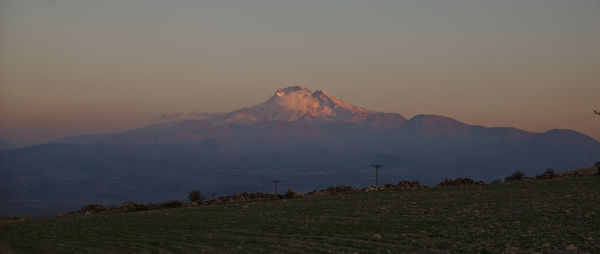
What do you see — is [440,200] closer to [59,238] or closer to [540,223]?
[540,223]

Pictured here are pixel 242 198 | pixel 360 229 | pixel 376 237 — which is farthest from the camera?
pixel 242 198

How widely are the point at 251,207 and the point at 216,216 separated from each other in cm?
657

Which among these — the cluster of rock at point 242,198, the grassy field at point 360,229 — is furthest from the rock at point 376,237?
the cluster of rock at point 242,198

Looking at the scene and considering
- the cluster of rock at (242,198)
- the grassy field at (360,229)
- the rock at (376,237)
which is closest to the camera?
the grassy field at (360,229)

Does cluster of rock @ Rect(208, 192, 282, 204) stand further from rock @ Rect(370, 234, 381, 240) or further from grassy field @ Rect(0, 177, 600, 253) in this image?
rock @ Rect(370, 234, 381, 240)

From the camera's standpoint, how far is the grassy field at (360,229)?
69.9 ft

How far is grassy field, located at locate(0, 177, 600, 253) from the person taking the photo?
69.9 ft

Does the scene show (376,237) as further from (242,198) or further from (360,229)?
(242,198)

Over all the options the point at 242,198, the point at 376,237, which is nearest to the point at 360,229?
the point at 376,237

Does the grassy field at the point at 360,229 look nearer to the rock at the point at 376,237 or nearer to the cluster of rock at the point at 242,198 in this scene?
the rock at the point at 376,237

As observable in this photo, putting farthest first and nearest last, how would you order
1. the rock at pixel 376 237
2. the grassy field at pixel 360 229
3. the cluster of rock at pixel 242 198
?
the cluster of rock at pixel 242 198 → the rock at pixel 376 237 → the grassy field at pixel 360 229

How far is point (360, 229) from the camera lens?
26062 millimetres

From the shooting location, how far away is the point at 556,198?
114ft

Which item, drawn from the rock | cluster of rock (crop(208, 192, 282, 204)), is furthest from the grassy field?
cluster of rock (crop(208, 192, 282, 204))
